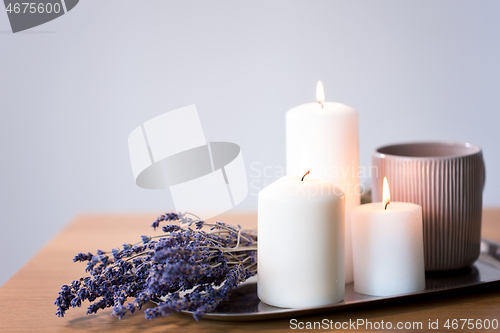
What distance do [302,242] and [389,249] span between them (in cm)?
10

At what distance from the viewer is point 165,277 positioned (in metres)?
0.44

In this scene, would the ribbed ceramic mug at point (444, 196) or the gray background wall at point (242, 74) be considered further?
the gray background wall at point (242, 74)

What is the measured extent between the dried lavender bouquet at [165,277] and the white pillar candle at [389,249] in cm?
14

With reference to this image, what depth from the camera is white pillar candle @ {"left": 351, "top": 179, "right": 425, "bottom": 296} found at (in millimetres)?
518

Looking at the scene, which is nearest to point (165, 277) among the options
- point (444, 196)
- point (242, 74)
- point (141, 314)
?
point (141, 314)

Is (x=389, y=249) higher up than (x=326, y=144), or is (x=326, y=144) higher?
(x=326, y=144)

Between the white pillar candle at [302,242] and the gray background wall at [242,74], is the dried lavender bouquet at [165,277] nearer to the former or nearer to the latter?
the white pillar candle at [302,242]

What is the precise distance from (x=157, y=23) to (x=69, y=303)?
1136mm

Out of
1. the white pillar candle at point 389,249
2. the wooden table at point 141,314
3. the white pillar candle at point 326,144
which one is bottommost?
the wooden table at point 141,314

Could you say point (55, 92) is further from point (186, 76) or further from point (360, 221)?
point (360, 221)

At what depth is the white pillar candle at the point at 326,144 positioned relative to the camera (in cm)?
55

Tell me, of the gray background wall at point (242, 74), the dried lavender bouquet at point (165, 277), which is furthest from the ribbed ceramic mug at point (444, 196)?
the gray background wall at point (242, 74)

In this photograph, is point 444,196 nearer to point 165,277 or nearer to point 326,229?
point 326,229

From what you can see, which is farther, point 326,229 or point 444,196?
point 444,196
